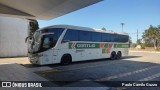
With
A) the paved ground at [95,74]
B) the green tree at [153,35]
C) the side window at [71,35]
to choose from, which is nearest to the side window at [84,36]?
the side window at [71,35]

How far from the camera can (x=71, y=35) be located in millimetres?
15188

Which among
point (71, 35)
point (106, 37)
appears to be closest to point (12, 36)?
point (71, 35)

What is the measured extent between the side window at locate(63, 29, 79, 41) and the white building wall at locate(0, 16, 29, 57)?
12013 mm

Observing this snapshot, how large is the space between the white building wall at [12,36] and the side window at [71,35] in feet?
39.4

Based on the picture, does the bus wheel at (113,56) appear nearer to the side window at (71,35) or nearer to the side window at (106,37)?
the side window at (106,37)

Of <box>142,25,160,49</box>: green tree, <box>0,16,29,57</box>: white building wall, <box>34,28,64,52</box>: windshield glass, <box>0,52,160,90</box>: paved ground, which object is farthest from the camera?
<box>142,25,160,49</box>: green tree

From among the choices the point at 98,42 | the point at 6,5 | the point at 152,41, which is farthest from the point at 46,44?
the point at 152,41

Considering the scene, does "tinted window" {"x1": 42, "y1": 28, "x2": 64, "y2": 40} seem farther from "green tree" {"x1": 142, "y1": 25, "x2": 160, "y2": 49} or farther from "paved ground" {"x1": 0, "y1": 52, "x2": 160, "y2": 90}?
"green tree" {"x1": 142, "y1": 25, "x2": 160, "y2": 49}

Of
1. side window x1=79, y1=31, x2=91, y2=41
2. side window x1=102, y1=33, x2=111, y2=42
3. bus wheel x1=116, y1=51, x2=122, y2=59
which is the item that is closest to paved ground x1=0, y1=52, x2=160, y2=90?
side window x1=79, y1=31, x2=91, y2=41

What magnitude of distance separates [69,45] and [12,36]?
12.3m

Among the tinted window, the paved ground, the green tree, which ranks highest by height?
the green tree

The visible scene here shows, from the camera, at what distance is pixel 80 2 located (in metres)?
11.2

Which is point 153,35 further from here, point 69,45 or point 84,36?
point 69,45

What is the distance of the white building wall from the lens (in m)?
23.9
